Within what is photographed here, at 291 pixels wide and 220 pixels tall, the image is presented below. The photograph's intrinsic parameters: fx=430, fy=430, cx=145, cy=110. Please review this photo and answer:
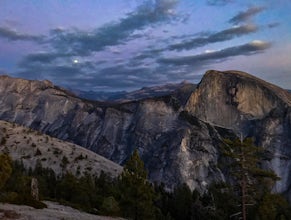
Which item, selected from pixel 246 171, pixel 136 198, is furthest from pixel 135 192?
pixel 246 171

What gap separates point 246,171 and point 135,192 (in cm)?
3757

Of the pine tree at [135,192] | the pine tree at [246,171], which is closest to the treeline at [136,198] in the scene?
the pine tree at [135,192]

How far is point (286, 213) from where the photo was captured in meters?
138

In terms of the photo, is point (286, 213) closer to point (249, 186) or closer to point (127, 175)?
point (127, 175)

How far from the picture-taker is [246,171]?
58.6 m

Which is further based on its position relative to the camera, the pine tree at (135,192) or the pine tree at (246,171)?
the pine tree at (135,192)

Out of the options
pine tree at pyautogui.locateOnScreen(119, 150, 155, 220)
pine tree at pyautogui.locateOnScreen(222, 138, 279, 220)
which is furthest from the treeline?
pine tree at pyautogui.locateOnScreen(222, 138, 279, 220)

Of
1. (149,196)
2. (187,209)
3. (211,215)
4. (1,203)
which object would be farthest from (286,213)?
(1,203)

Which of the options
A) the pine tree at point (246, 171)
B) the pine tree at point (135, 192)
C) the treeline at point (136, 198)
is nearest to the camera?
the pine tree at point (246, 171)

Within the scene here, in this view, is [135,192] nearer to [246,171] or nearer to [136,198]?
[136,198]

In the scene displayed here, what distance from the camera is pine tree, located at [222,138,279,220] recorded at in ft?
191

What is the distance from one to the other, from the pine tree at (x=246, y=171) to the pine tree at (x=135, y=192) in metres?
34.0

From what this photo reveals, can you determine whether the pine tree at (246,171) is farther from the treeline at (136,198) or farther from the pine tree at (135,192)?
the pine tree at (135,192)

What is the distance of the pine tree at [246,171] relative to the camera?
58.3 m
